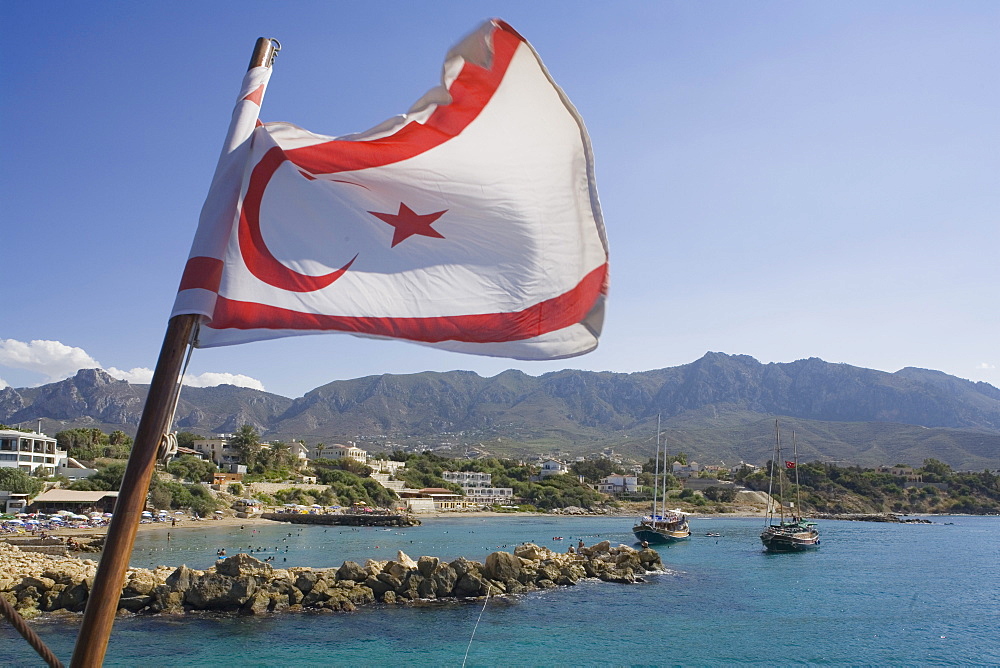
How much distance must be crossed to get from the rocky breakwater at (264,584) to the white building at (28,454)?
47.6 metres

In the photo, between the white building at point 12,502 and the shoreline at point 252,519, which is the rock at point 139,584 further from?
Result: the white building at point 12,502

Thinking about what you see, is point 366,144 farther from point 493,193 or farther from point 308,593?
point 308,593

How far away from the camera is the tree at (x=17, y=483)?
215 ft

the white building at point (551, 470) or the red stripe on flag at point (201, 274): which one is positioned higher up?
the white building at point (551, 470)

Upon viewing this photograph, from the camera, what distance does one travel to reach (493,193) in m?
5.09

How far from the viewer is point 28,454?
76250 mm

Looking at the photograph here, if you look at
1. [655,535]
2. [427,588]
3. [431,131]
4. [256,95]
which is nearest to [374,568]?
[427,588]

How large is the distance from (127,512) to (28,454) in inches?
3437

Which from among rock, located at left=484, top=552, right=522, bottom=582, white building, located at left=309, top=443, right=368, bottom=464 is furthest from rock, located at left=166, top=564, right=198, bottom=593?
white building, located at left=309, top=443, right=368, bottom=464

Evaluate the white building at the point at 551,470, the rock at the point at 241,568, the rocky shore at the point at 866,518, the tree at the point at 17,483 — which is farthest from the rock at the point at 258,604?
the white building at the point at 551,470

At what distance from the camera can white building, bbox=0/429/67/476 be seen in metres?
74.9

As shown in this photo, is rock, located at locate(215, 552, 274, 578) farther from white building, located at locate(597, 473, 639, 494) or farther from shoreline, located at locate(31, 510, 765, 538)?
white building, located at locate(597, 473, 639, 494)

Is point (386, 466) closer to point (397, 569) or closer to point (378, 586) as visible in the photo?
point (397, 569)

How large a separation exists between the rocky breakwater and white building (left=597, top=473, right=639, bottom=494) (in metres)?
115
